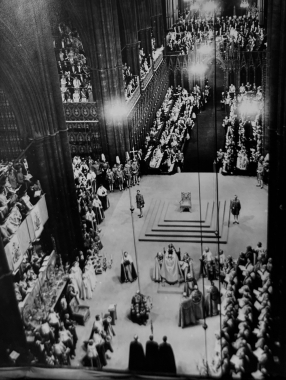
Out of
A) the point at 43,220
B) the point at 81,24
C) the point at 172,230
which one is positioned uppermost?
the point at 81,24

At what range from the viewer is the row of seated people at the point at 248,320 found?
11922mm

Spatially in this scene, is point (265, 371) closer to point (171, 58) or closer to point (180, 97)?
point (180, 97)

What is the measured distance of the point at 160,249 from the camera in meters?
19.0

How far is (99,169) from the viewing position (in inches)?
952

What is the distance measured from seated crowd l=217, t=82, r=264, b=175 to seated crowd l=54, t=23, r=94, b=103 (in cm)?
740

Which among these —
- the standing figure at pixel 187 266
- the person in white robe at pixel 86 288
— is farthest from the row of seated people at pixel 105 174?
the standing figure at pixel 187 266

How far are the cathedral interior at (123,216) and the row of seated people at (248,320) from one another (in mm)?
49

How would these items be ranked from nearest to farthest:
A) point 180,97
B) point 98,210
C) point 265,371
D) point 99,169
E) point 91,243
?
point 265,371 < point 91,243 < point 98,210 < point 99,169 < point 180,97

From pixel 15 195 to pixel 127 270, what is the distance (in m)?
4.37

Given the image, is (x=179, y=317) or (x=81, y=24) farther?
(x=81, y=24)

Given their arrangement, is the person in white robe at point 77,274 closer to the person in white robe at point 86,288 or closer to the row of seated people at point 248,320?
the person in white robe at point 86,288

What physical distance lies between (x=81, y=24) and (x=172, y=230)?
33.1 ft

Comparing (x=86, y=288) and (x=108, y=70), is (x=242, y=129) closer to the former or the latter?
(x=108, y=70)

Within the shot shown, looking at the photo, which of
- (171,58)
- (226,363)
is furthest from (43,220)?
(171,58)
